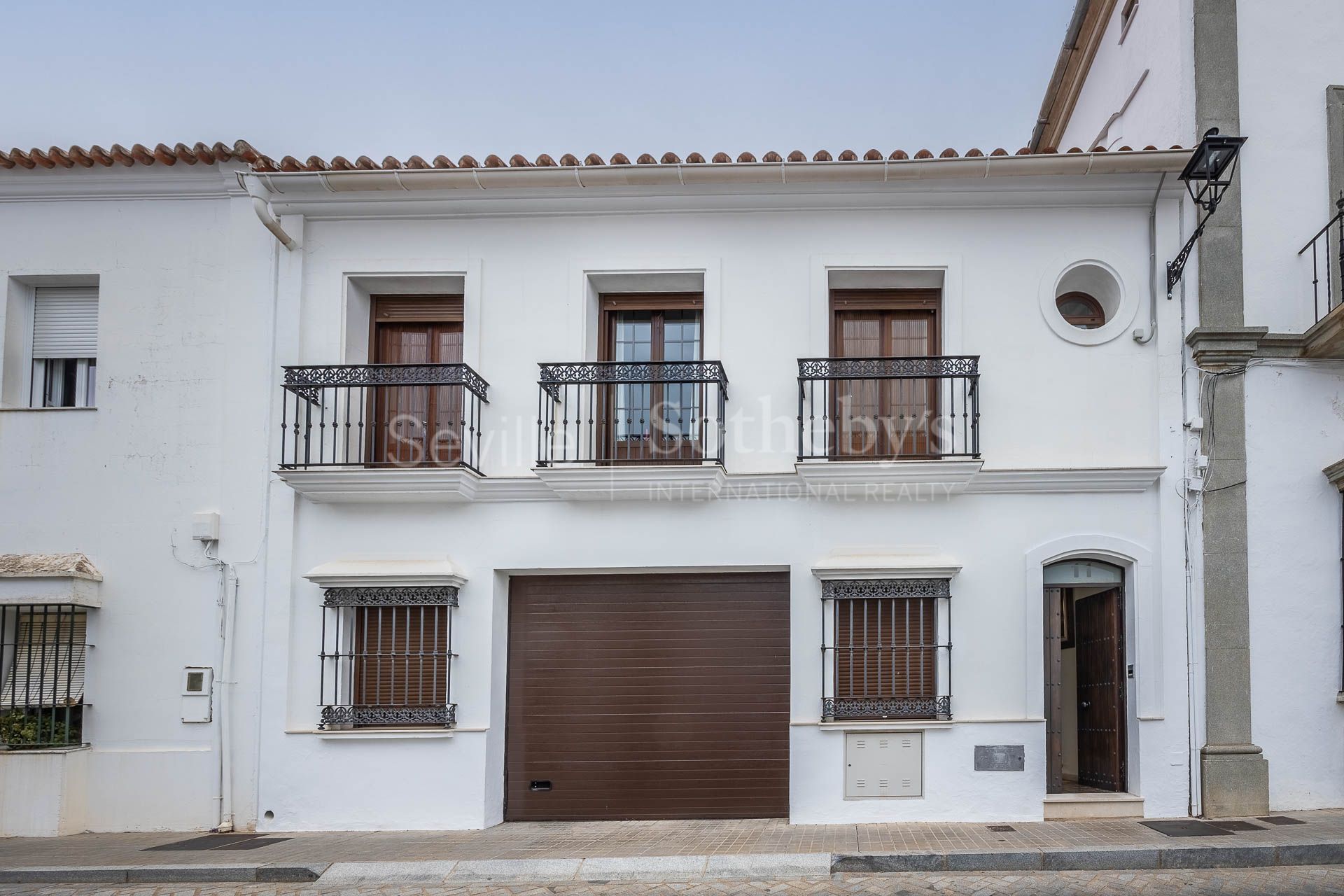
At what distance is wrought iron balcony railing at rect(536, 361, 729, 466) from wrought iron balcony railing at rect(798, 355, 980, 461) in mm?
813

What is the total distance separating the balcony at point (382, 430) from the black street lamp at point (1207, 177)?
6219mm

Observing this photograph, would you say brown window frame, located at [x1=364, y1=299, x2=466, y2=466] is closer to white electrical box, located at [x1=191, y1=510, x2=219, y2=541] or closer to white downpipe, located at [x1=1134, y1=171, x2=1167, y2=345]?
white electrical box, located at [x1=191, y1=510, x2=219, y2=541]

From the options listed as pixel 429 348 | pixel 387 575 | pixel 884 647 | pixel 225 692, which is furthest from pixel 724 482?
pixel 225 692

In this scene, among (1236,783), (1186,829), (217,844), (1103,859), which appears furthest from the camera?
(1236,783)

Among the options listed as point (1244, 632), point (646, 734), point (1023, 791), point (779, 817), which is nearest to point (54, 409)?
point (646, 734)

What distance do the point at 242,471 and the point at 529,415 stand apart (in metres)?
2.65

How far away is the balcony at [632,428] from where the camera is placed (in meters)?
9.95

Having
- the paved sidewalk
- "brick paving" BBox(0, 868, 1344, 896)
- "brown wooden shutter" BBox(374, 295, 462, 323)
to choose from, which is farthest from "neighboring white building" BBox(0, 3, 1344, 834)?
"brick paving" BBox(0, 868, 1344, 896)

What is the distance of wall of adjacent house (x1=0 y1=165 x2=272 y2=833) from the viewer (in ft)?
32.9

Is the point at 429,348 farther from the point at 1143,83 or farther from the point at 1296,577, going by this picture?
the point at 1296,577

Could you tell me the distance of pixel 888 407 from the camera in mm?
10469

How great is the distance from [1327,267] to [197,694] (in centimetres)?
1058

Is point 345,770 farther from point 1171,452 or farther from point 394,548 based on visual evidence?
point 1171,452

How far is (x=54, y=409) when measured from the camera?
10.5 meters
